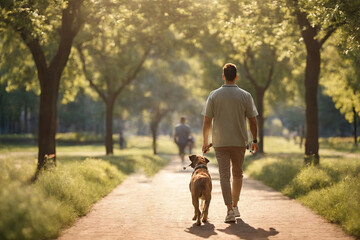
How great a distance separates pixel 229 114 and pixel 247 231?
5.64 ft

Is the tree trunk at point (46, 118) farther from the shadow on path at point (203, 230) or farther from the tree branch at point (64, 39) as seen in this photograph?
the shadow on path at point (203, 230)

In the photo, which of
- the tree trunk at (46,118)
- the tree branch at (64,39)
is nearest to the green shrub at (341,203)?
the tree trunk at (46,118)

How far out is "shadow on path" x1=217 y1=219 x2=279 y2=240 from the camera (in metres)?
6.35

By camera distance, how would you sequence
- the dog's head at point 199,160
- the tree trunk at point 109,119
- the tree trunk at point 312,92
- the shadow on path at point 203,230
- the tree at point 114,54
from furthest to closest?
the tree trunk at point 109,119 → the tree at point 114,54 → the tree trunk at point 312,92 → the dog's head at point 199,160 → the shadow on path at point 203,230

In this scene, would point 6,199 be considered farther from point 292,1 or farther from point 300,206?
point 292,1

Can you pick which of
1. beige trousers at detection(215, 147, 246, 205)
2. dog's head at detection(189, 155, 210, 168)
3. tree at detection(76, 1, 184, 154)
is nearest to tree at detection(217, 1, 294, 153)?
tree at detection(76, 1, 184, 154)

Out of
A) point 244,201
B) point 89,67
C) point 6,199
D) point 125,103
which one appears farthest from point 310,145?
point 125,103

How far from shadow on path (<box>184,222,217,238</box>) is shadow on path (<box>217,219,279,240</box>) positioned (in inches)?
7.1

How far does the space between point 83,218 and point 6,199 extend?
208 cm

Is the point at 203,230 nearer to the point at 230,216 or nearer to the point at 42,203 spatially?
the point at 230,216

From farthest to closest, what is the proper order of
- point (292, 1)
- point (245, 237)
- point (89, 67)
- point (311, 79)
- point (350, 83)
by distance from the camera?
point (89, 67), point (350, 83), point (311, 79), point (292, 1), point (245, 237)

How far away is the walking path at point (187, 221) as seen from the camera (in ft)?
21.1

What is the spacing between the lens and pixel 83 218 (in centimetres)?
779

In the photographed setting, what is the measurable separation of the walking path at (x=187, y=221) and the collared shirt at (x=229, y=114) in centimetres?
122
